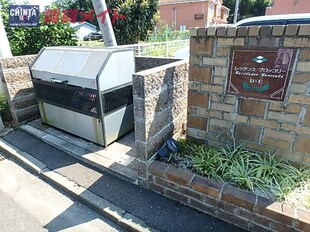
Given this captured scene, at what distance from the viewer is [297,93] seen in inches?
90.5

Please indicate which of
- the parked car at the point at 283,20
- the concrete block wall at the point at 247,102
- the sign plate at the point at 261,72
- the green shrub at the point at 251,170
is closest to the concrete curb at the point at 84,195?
the green shrub at the point at 251,170

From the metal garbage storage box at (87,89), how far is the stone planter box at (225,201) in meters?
1.20

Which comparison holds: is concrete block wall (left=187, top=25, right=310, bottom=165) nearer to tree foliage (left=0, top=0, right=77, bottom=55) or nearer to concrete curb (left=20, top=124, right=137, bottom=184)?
concrete curb (left=20, top=124, right=137, bottom=184)

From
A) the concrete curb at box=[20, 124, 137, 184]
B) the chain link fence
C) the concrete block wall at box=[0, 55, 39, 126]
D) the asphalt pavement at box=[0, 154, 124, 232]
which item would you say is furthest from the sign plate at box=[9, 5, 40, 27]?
the asphalt pavement at box=[0, 154, 124, 232]

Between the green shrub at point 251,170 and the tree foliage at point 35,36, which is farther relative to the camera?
the tree foliage at point 35,36

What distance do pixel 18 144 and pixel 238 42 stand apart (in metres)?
3.87

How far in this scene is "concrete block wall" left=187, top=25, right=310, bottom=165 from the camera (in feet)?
7.30

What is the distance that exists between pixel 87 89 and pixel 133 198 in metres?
1.65

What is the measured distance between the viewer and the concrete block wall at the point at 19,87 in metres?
3.90

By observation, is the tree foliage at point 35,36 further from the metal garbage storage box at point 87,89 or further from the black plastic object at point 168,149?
the black plastic object at point 168,149

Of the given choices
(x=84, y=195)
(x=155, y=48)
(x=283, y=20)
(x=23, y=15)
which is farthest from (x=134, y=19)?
(x=84, y=195)

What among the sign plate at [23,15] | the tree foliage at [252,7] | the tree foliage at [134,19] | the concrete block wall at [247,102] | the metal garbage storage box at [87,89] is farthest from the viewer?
the tree foliage at [252,7]

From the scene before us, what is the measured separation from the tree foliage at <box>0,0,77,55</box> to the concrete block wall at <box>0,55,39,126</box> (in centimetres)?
131

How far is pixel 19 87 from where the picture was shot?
414 centimetres
